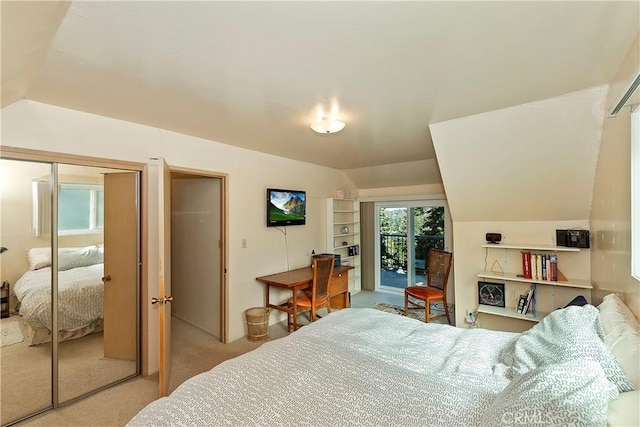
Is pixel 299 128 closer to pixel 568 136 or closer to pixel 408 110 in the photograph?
pixel 408 110

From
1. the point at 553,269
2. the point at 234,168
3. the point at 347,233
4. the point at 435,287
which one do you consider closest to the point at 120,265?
the point at 234,168

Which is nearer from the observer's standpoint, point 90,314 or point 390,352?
point 390,352

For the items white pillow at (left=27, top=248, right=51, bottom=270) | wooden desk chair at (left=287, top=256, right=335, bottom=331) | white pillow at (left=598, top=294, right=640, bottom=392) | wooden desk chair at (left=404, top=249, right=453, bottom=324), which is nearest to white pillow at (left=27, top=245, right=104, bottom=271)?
white pillow at (left=27, top=248, right=51, bottom=270)

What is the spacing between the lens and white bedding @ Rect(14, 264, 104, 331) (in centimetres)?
221

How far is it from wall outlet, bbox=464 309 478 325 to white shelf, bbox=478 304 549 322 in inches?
7.8

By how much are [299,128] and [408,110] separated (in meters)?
1.04

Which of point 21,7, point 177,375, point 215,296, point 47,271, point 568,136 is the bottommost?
point 177,375

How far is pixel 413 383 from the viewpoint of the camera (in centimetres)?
137

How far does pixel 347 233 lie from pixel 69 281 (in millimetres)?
4097

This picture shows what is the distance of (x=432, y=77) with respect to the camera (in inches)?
72.3

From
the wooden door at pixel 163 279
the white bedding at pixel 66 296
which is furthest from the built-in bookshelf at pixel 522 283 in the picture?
the white bedding at pixel 66 296

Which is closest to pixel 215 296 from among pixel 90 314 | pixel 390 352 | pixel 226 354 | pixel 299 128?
pixel 226 354

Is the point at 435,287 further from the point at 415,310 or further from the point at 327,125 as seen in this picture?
the point at 327,125

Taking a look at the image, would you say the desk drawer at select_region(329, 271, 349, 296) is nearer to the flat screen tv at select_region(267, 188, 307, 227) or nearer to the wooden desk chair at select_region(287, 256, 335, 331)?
the wooden desk chair at select_region(287, 256, 335, 331)
